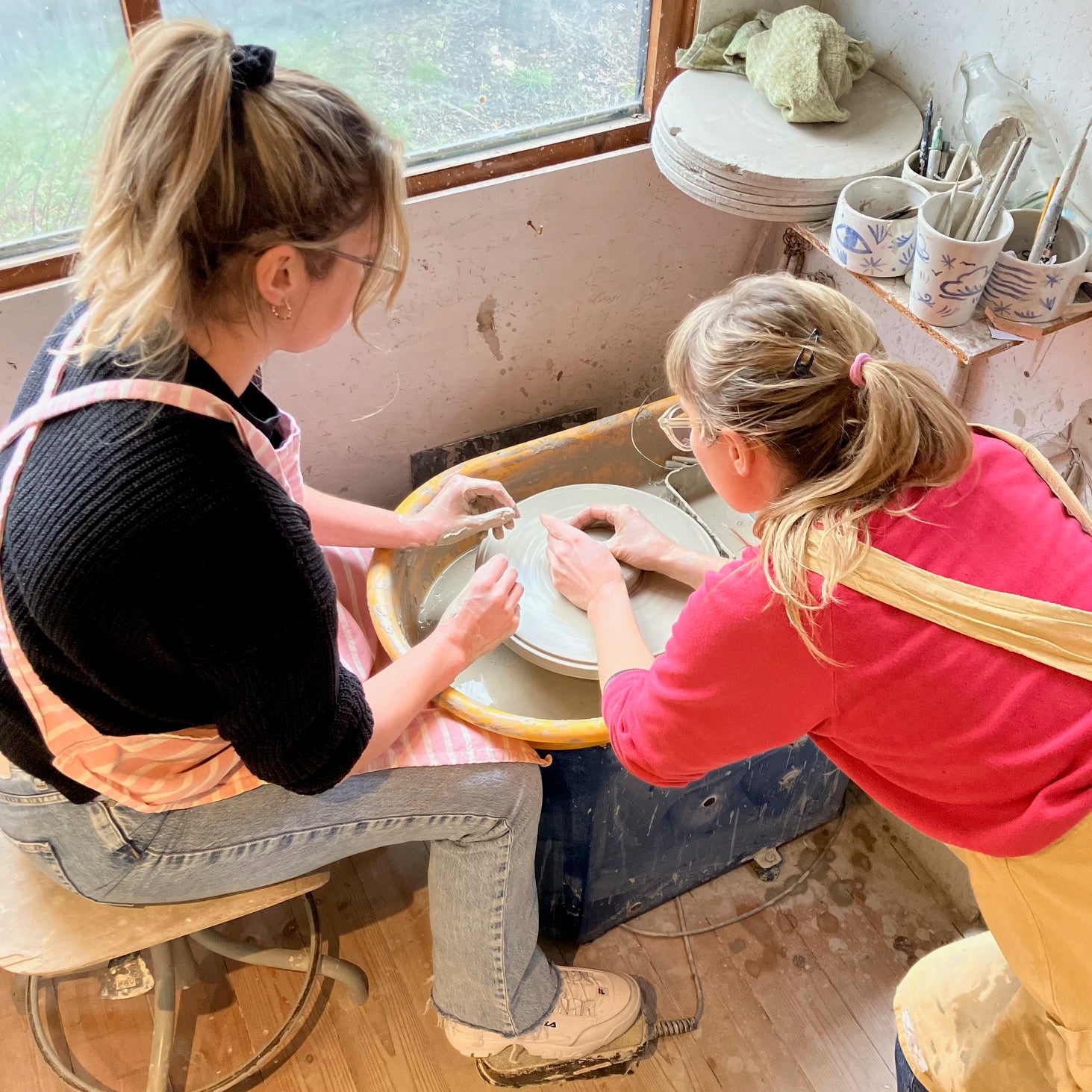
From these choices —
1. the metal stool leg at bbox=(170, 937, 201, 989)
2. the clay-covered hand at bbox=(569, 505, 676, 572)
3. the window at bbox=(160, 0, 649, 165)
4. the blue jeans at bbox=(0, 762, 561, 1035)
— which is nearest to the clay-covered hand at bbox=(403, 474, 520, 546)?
the clay-covered hand at bbox=(569, 505, 676, 572)

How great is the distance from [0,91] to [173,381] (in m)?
0.72

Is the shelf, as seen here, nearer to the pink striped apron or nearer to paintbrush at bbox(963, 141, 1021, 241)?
paintbrush at bbox(963, 141, 1021, 241)

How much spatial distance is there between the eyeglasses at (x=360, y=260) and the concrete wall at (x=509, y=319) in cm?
64

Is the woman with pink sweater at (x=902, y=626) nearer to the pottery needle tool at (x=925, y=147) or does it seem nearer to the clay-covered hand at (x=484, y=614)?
the clay-covered hand at (x=484, y=614)

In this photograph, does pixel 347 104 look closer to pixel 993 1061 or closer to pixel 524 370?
pixel 524 370

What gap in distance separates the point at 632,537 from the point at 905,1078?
0.83 m

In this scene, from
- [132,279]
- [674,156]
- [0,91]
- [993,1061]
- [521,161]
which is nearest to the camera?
[132,279]

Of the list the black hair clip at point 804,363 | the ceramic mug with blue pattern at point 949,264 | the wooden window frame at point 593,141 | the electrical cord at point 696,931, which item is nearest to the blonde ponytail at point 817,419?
the black hair clip at point 804,363

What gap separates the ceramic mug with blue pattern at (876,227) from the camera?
131 cm

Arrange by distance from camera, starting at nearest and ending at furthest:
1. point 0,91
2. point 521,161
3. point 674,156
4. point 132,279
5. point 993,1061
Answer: point 132,279
point 993,1061
point 0,91
point 674,156
point 521,161

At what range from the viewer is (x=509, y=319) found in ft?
6.15

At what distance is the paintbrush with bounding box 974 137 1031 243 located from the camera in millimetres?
1185

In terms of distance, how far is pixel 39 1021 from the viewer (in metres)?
1.58

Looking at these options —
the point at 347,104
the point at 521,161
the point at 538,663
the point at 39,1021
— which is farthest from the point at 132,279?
the point at 39,1021
